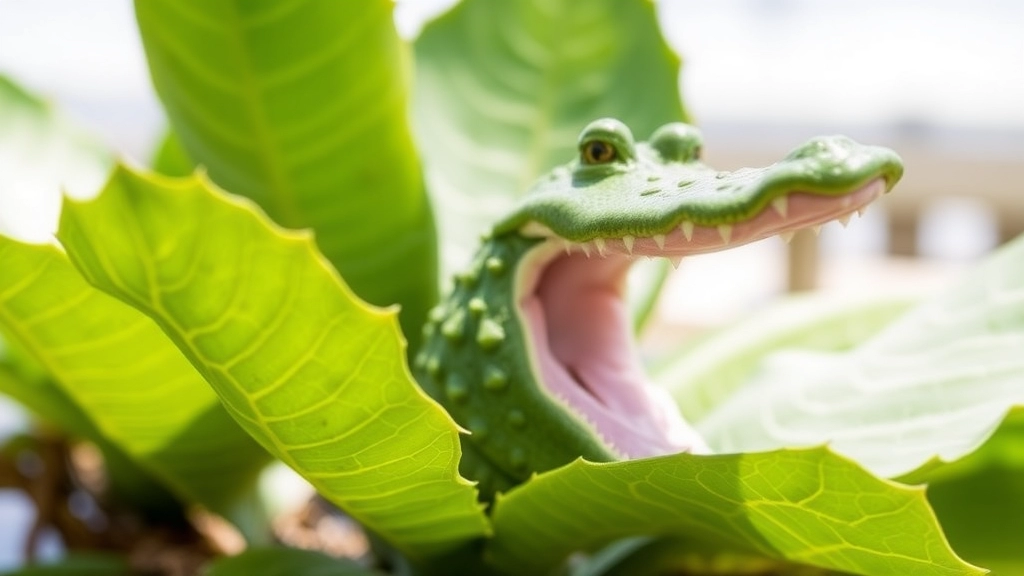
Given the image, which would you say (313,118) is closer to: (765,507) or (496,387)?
(496,387)

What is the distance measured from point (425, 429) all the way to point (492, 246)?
0.39ft

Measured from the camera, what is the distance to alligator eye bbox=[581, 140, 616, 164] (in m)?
0.37

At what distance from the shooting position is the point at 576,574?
500mm

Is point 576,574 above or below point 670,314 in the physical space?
above

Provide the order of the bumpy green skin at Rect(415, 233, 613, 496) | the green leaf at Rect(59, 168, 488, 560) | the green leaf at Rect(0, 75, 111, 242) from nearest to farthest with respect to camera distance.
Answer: the green leaf at Rect(59, 168, 488, 560)
the bumpy green skin at Rect(415, 233, 613, 496)
the green leaf at Rect(0, 75, 111, 242)

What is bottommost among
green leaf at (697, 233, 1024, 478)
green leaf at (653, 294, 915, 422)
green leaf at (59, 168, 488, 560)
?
green leaf at (653, 294, 915, 422)

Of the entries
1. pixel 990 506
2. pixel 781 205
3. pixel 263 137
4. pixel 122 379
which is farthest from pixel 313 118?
pixel 990 506

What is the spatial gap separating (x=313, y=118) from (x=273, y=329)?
18 centimetres

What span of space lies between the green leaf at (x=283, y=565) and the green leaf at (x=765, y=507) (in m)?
0.09

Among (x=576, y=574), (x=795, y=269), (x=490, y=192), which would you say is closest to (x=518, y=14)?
(x=490, y=192)

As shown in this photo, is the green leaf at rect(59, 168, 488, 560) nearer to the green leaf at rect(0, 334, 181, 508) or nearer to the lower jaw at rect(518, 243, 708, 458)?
the lower jaw at rect(518, 243, 708, 458)

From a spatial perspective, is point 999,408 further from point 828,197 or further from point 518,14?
point 518,14

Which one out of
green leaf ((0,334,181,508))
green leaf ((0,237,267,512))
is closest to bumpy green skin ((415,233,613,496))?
green leaf ((0,237,267,512))

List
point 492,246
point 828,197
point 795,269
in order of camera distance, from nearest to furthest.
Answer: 1. point 828,197
2. point 492,246
3. point 795,269
